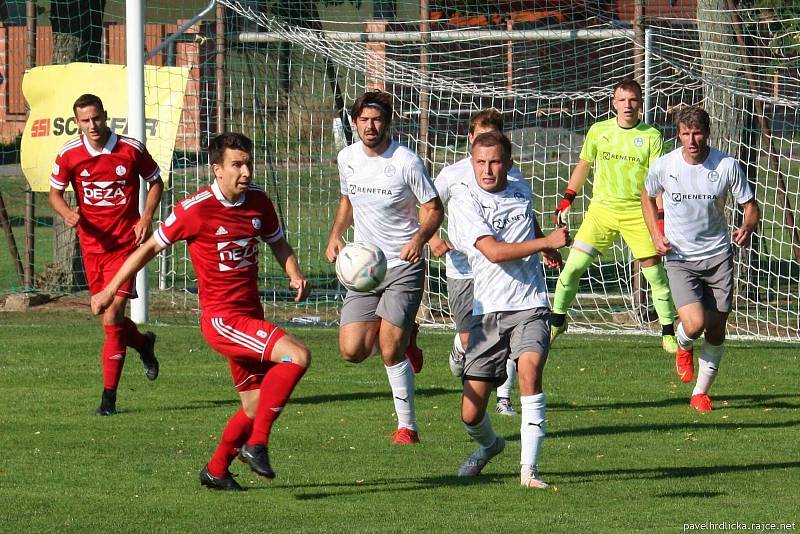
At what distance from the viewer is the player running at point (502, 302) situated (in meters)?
6.98

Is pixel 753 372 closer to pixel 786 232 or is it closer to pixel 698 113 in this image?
pixel 698 113

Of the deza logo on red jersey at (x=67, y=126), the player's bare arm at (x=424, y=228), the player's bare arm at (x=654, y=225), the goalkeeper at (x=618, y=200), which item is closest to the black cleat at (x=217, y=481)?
the player's bare arm at (x=424, y=228)

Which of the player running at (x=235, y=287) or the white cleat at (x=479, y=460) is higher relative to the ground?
the player running at (x=235, y=287)

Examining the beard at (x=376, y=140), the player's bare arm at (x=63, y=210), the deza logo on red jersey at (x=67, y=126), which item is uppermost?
the beard at (x=376, y=140)

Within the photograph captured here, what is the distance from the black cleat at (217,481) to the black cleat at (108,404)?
104 inches

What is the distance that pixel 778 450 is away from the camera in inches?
324

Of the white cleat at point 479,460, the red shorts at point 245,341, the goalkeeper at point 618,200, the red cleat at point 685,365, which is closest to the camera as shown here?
the red shorts at point 245,341

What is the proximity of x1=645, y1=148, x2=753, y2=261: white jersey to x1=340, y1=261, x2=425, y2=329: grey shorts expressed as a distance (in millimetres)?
2024

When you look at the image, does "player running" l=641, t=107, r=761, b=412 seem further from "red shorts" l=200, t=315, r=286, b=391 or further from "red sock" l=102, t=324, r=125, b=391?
"red sock" l=102, t=324, r=125, b=391

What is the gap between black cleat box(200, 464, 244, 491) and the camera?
695cm

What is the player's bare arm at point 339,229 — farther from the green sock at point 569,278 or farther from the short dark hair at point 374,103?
the green sock at point 569,278

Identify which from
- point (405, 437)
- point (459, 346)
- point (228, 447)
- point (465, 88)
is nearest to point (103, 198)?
point (459, 346)

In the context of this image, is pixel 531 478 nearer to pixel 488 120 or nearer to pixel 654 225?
pixel 488 120

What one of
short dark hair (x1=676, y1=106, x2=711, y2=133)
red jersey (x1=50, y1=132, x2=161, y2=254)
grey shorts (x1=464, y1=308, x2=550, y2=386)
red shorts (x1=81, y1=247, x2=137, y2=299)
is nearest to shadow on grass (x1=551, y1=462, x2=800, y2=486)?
grey shorts (x1=464, y1=308, x2=550, y2=386)
